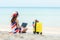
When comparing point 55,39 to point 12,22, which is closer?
point 55,39

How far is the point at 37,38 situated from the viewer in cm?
741

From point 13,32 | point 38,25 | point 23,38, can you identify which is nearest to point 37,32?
point 38,25

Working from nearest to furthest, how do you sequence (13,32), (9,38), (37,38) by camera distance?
1. (9,38)
2. (37,38)
3. (13,32)

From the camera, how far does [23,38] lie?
729 centimetres

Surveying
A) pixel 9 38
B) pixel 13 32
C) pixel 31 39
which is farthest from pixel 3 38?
pixel 13 32

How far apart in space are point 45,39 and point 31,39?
0.41m

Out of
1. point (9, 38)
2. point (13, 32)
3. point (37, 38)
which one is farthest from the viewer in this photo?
point (13, 32)

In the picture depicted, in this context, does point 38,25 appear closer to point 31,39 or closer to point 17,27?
point 17,27

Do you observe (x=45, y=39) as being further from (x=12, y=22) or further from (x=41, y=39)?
(x=12, y=22)

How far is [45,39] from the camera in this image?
746 cm

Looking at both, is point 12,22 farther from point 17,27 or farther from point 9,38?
point 9,38

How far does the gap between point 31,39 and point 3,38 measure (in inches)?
26.4

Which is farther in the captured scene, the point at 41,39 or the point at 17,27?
the point at 17,27

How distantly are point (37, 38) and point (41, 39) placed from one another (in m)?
0.10
